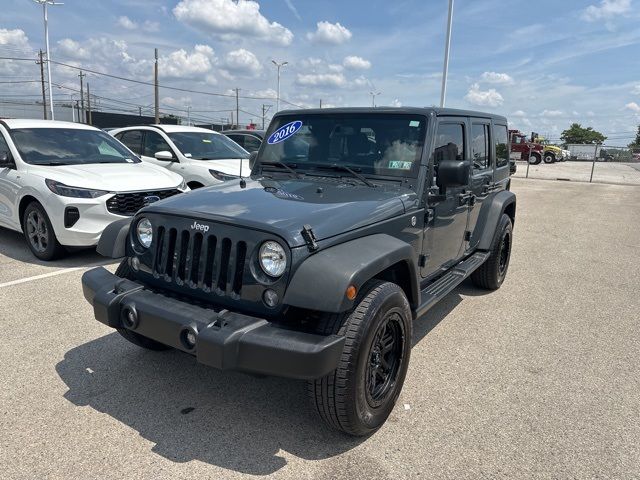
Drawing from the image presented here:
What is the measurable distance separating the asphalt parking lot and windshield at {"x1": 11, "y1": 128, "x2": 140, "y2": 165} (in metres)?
2.13

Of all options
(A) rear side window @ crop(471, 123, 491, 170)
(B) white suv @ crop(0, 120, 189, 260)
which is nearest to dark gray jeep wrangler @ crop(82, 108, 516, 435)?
(A) rear side window @ crop(471, 123, 491, 170)

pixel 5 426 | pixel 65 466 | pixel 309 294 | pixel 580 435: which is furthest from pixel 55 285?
pixel 580 435

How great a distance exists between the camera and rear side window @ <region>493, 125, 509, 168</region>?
5.38 metres

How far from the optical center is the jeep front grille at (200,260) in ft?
8.45

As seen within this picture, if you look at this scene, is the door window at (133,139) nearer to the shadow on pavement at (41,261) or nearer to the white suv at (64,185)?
the white suv at (64,185)

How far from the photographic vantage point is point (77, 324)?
13.5ft

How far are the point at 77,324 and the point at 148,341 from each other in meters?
1.03

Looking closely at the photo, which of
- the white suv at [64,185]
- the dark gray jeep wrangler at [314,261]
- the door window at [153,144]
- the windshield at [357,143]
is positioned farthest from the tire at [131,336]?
the door window at [153,144]

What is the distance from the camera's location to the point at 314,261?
2422mm

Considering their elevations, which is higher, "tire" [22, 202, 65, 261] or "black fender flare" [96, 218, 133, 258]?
"black fender flare" [96, 218, 133, 258]

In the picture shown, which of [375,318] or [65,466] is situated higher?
[375,318]

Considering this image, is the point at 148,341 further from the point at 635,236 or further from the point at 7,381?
the point at 635,236

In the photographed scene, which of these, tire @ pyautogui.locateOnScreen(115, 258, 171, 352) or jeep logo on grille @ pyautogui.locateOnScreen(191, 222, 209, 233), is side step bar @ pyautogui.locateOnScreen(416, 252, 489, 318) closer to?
jeep logo on grille @ pyautogui.locateOnScreen(191, 222, 209, 233)

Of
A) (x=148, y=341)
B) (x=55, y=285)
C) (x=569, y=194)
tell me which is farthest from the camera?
(x=569, y=194)
